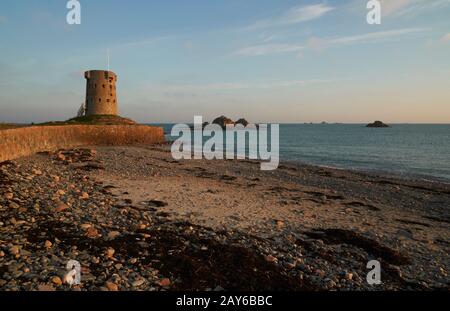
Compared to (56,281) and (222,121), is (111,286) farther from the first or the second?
(222,121)

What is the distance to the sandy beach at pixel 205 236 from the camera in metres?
7.01

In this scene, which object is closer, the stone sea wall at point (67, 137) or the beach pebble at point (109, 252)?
the beach pebble at point (109, 252)

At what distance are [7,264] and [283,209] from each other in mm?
10054

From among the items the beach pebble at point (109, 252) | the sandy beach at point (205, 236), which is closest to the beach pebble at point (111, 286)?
the sandy beach at point (205, 236)

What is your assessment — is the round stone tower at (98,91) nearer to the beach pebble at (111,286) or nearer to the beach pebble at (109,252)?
the beach pebble at (109,252)

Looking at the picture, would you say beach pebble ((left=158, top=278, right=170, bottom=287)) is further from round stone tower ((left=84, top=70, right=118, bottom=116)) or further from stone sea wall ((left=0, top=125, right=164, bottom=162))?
round stone tower ((left=84, top=70, right=118, bottom=116))

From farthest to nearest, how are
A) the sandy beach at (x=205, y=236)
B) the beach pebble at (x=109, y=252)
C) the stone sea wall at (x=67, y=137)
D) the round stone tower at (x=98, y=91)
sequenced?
the round stone tower at (x=98, y=91) < the stone sea wall at (x=67, y=137) < the beach pebble at (x=109, y=252) < the sandy beach at (x=205, y=236)

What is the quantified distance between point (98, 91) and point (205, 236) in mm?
56367

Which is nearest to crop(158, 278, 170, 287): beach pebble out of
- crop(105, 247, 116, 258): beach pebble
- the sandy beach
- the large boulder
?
the sandy beach

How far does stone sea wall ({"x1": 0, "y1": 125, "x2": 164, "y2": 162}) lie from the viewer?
21.0 meters

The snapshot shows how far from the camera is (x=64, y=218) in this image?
9.82 meters

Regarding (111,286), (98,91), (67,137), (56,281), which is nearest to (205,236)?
(111,286)

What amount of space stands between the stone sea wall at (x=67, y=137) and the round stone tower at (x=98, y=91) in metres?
13.0
